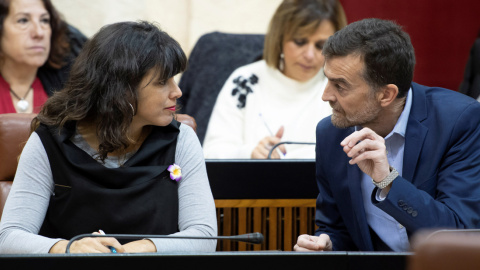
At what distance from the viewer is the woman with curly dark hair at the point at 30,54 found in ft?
9.93

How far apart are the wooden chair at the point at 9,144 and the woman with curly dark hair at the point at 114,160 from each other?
0.63ft

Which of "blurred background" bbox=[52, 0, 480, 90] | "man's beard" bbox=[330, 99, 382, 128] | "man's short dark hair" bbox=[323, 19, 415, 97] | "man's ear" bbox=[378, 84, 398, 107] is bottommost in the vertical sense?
"man's beard" bbox=[330, 99, 382, 128]

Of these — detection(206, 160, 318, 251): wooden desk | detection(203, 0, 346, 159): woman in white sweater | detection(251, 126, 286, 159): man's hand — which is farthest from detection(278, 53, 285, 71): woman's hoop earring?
detection(206, 160, 318, 251): wooden desk

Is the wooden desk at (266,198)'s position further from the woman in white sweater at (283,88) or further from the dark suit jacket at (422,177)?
the woman in white sweater at (283,88)

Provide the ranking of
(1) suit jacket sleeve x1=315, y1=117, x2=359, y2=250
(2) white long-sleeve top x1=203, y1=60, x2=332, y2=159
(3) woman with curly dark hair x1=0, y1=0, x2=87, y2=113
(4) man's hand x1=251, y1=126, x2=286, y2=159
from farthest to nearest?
1. (3) woman with curly dark hair x1=0, y1=0, x2=87, y2=113
2. (2) white long-sleeve top x1=203, y1=60, x2=332, y2=159
3. (4) man's hand x1=251, y1=126, x2=286, y2=159
4. (1) suit jacket sleeve x1=315, y1=117, x2=359, y2=250

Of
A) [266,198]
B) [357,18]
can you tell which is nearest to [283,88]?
[357,18]

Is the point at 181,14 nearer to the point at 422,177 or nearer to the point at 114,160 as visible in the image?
the point at 114,160

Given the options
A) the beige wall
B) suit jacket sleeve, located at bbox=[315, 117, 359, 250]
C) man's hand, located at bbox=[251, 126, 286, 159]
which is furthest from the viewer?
the beige wall

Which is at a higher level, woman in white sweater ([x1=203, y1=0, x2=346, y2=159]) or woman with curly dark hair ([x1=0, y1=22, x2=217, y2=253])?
woman in white sweater ([x1=203, y1=0, x2=346, y2=159])

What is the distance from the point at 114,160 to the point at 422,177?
29.2 inches

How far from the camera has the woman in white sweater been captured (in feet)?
9.50

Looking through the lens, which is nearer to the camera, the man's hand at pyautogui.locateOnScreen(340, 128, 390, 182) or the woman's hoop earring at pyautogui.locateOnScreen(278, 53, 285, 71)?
the man's hand at pyautogui.locateOnScreen(340, 128, 390, 182)

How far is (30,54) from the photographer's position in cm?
302

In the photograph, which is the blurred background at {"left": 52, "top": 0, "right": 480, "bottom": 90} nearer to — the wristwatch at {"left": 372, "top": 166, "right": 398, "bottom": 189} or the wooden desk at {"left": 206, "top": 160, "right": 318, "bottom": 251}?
the wooden desk at {"left": 206, "top": 160, "right": 318, "bottom": 251}
